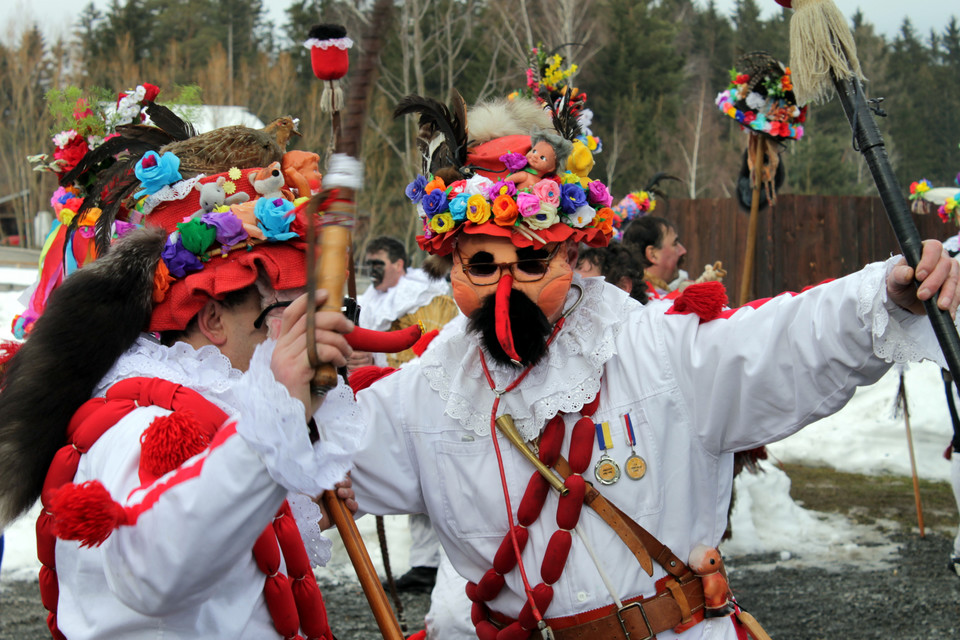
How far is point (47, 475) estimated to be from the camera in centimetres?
180

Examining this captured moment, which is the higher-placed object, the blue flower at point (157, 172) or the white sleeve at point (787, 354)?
the blue flower at point (157, 172)

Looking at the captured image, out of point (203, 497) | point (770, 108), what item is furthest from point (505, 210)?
point (770, 108)

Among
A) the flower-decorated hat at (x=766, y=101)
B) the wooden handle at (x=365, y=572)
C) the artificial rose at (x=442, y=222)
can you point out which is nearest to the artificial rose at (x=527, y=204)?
the artificial rose at (x=442, y=222)

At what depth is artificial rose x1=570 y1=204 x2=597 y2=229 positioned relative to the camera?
2.83 meters

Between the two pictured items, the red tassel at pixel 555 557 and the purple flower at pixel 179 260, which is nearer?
the purple flower at pixel 179 260

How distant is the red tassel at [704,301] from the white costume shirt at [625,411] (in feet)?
0.10

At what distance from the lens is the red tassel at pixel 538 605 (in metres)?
2.50

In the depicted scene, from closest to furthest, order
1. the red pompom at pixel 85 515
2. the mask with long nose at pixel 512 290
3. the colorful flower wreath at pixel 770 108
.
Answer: the red pompom at pixel 85 515, the mask with long nose at pixel 512 290, the colorful flower wreath at pixel 770 108

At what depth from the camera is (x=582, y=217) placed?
Result: 2.85 metres

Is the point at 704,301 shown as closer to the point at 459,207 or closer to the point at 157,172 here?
the point at 459,207

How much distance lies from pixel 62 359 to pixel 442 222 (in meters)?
1.28

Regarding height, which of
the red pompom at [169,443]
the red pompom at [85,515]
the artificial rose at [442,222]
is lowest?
the red pompom at [85,515]

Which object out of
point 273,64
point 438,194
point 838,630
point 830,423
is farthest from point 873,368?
point 273,64

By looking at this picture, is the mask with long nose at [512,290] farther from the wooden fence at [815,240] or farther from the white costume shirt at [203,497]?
the wooden fence at [815,240]
